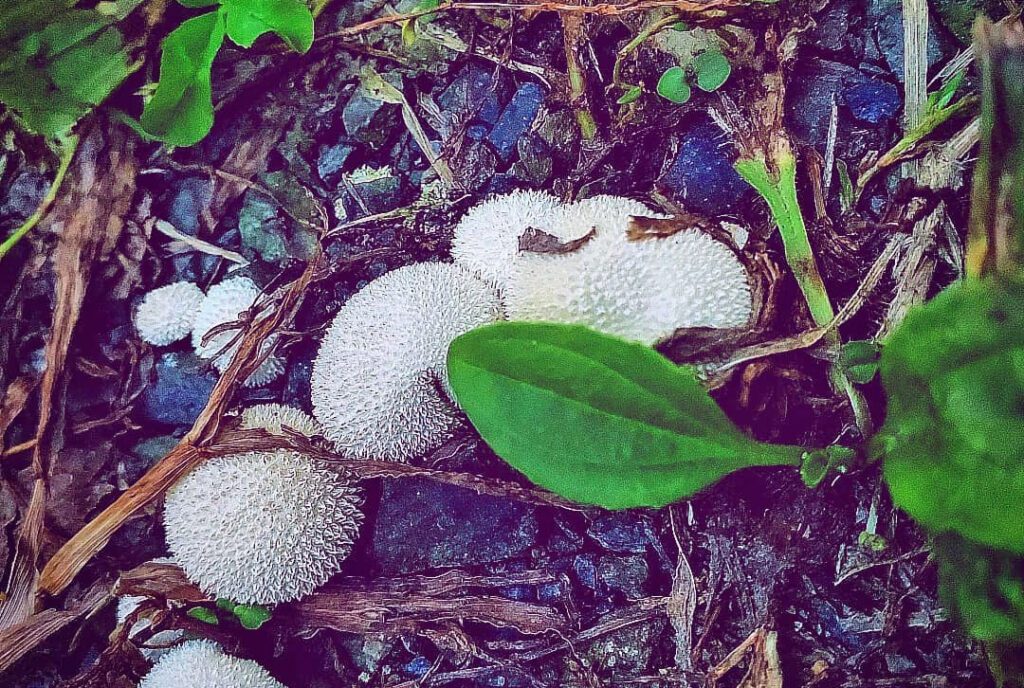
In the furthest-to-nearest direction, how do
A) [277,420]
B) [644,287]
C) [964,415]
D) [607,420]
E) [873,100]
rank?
[277,420] → [873,100] → [644,287] → [607,420] → [964,415]

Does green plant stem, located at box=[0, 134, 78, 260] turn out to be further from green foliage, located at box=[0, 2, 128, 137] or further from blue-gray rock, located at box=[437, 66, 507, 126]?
blue-gray rock, located at box=[437, 66, 507, 126]

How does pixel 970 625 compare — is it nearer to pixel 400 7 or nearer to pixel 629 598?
pixel 629 598

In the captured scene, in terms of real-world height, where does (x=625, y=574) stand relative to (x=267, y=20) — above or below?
below

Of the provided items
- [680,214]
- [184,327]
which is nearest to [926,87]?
[680,214]

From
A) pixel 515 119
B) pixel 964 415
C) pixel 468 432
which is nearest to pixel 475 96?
pixel 515 119

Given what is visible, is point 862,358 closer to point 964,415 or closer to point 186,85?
point 964,415

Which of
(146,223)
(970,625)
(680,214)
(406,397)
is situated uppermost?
(680,214)
